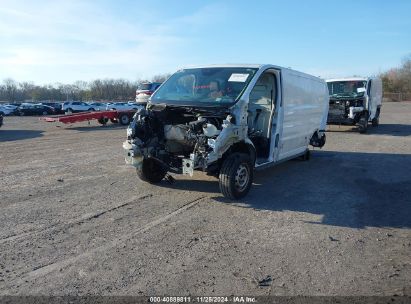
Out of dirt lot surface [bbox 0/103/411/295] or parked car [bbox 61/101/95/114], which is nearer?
dirt lot surface [bbox 0/103/411/295]

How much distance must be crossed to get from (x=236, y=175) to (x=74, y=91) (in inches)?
3886

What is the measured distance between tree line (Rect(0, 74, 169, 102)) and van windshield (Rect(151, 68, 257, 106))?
85.9 m

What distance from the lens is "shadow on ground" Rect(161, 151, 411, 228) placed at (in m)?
6.05

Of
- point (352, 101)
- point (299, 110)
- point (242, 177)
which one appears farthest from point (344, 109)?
point (242, 177)

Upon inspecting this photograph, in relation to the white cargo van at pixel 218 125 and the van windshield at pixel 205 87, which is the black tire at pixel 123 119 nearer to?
the white cargo van at pixel 218 125

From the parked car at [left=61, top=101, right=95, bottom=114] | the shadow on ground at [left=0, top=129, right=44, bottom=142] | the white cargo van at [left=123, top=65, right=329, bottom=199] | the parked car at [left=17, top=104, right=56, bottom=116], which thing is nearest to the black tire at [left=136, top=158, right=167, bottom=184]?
the white cargo van at [left=123, top=65, right=329, bottom=199]

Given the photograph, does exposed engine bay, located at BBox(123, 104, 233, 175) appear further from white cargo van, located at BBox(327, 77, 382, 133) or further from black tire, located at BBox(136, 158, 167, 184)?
white cargo van, located at BBox(327, 77, 382, 133)

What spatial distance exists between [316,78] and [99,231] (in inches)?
292

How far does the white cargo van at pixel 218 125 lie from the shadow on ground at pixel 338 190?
47 cm

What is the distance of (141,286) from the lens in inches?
152

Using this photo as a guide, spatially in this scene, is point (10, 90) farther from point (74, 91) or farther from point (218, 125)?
point (218, 125)

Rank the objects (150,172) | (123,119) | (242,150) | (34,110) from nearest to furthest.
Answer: (242,150) < (150,172) < (123,119) < (34,110)

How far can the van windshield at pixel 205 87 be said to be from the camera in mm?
6966

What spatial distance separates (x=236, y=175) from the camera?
6602 mm
